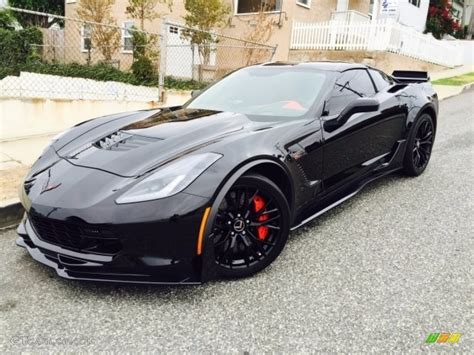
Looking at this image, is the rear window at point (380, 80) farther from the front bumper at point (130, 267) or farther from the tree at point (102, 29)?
the tree at point (102, 29)

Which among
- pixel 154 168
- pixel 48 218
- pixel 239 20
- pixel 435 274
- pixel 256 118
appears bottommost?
pixel 435 274

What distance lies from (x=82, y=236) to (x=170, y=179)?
0.57 metres

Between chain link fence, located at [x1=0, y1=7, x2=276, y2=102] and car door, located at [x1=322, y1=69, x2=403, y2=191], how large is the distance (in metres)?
4.64

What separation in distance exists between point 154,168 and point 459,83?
13.5 m

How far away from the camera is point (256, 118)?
324 centimetres

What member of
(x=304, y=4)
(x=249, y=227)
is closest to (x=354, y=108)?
(x=249, y=227)

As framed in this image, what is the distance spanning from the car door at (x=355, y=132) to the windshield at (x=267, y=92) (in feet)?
0.65

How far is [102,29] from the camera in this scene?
14.8 m

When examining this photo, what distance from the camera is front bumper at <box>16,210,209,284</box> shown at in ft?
7.64

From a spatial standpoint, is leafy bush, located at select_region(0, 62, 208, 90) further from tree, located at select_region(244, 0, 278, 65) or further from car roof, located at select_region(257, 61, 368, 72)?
car roof, located at select_region(257, 61, 368, 72)

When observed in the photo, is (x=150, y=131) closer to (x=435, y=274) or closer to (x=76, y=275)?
(x=76, y=275)

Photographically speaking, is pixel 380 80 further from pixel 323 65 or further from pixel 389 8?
pixel 389 8

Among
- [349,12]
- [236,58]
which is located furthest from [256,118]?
[349,12]

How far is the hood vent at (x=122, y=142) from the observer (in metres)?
2.83
